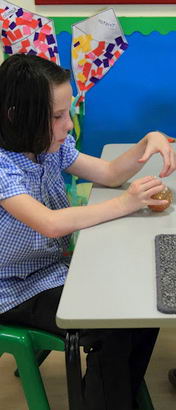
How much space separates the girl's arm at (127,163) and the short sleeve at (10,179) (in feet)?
0.88

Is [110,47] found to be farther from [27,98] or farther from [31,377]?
[31,377]

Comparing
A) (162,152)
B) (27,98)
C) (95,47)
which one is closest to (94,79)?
(95,47)

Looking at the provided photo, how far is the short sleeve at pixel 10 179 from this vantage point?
3.62ft

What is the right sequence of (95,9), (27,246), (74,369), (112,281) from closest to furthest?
(112,281)
(74,369)
(27,246)
(95,9)

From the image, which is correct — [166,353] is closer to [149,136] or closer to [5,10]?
[149,136]

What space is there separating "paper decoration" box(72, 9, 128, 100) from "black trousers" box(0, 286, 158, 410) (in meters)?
0.85

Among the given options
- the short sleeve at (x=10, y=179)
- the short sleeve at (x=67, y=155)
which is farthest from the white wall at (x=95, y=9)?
the short sleeve at (x=10, y=179)

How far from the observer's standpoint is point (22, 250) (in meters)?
1.22

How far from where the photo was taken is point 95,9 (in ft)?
5.68

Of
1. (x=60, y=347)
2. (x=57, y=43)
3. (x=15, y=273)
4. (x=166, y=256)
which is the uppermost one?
(x=57, y=43)

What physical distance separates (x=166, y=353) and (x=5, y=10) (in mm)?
1245

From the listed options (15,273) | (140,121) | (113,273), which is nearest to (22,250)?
(15,273)

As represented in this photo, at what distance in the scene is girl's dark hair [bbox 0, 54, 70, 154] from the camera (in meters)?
1.12

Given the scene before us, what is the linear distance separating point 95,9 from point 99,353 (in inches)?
45.0
